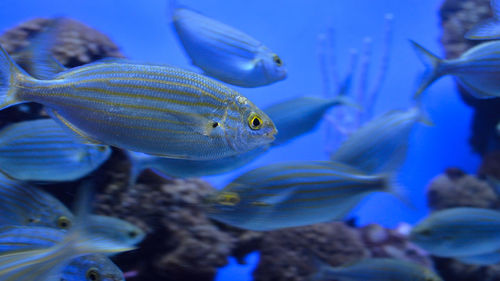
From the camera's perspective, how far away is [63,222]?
2.06 meters

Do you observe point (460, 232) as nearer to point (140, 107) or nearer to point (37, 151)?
point (140, 107)

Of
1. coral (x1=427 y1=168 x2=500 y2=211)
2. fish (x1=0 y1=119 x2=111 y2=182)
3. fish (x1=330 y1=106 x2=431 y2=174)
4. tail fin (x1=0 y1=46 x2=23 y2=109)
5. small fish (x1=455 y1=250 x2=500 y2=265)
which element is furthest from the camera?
coral (x1=427 y1=168 x2=500 y2=211)

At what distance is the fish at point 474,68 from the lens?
7.39ft

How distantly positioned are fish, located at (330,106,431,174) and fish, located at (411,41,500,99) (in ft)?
1.50

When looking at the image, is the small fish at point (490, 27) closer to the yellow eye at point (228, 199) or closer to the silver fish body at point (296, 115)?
the silver fish body at point (296, 115)

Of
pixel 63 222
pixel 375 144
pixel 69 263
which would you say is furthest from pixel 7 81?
pixel 375 144

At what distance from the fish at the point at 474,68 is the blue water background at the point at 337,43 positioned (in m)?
4.23

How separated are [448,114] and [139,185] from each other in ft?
21.2

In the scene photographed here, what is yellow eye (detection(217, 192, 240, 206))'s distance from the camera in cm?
204

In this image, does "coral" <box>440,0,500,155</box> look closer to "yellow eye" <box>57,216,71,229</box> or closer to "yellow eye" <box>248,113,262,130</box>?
"yellow eye" <box>248,113,262,130</box>

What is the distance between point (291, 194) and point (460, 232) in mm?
1599

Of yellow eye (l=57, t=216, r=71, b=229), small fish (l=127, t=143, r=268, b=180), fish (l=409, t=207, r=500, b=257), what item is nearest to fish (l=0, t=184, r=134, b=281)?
yellow eye (l=57, t=216, r=71, b=229)

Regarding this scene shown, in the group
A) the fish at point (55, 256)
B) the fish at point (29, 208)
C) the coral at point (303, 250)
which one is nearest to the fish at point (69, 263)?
the fish at point (55, 256)

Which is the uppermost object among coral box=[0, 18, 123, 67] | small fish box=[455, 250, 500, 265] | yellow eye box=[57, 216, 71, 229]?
coral box=[0, 18, 123, 67]
